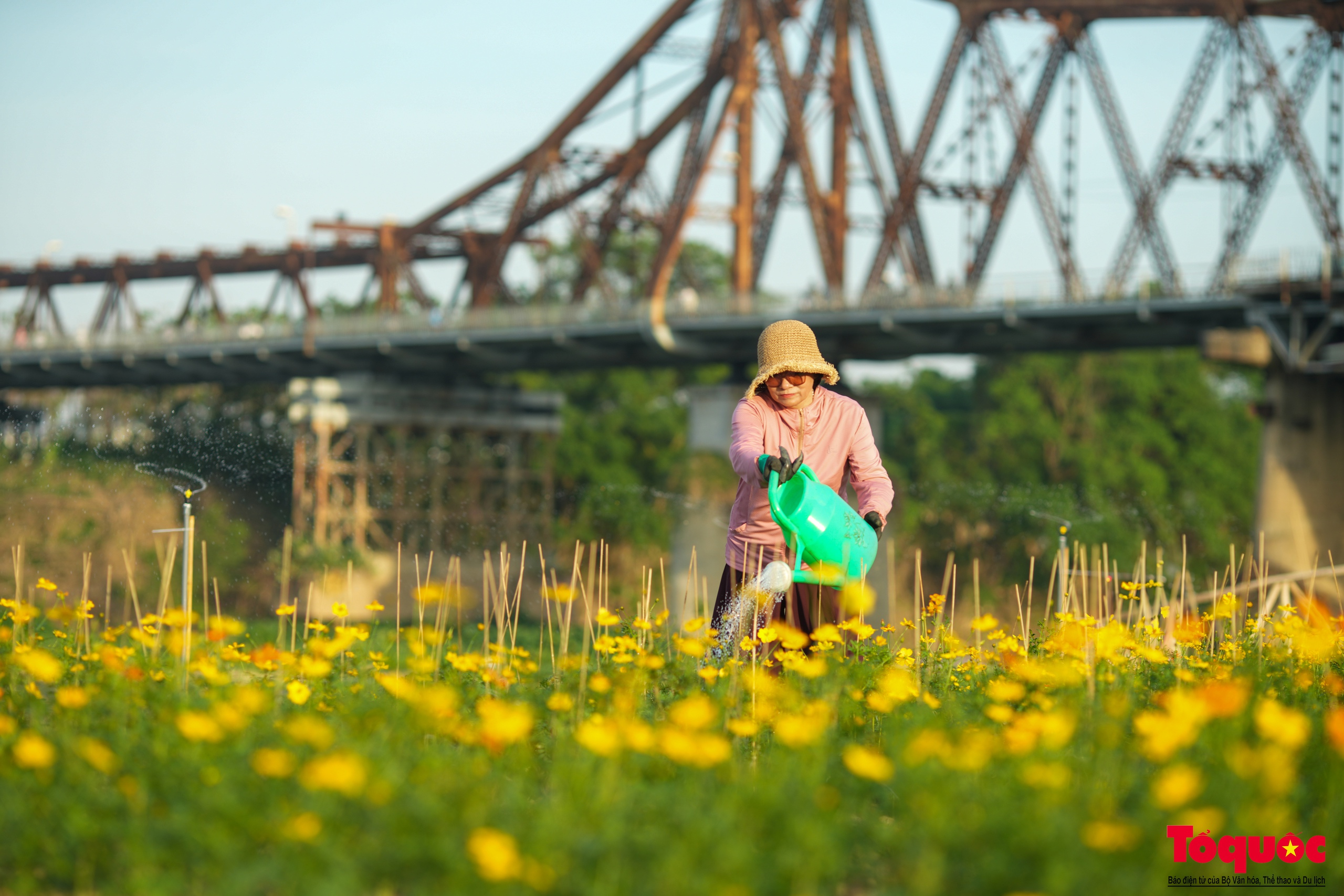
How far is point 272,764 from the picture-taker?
2859mm

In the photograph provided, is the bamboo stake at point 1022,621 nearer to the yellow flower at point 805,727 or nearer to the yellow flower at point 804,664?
the yellow flower at point 804,664

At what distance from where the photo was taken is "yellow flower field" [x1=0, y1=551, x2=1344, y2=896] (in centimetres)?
273

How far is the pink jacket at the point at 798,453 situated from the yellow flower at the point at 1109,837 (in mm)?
2259

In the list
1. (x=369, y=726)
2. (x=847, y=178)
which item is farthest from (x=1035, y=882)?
(x=847, y=178)

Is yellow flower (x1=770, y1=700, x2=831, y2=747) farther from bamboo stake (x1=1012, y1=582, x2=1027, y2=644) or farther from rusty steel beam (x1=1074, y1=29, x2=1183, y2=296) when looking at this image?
rusty steel beam (x1=1074, y1=29, x2=1183, y2=296)

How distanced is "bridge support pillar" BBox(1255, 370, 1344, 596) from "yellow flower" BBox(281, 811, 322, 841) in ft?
67.9

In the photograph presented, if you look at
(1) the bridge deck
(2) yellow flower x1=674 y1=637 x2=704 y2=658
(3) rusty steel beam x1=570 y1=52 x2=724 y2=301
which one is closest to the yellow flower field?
(2) yellow flower x1=674 y1=637 x2=704 y2=658

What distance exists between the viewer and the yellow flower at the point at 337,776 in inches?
105

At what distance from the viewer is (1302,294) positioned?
22125 mm

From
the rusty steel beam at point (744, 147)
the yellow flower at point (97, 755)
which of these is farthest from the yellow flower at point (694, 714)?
the rusty steel beam at point (744, 147)

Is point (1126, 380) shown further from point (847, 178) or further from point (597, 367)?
point (597, 367)

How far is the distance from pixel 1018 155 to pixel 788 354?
Result: 26.8 metres

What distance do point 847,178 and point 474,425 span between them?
43.9 feet

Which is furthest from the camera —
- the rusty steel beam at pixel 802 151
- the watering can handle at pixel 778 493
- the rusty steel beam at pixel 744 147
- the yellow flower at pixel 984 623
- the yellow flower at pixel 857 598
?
the rusty steel beam at pixel 744 147
